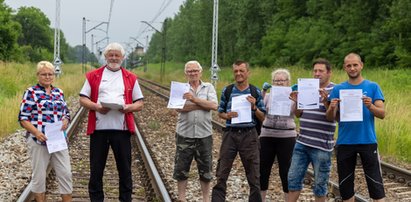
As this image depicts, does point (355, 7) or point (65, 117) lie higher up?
point (355, 7)

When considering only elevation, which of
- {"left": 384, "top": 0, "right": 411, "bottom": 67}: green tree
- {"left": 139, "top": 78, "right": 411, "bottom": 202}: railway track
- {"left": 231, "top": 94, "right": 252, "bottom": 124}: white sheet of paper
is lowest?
{"left": 139, "top": 78, "right": 411, "bottom": 202}: railway track

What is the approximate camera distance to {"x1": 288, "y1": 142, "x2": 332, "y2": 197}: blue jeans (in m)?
6.01

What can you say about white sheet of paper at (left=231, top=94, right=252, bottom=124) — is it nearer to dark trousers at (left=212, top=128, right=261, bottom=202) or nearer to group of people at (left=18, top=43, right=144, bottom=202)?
dark trousers at (left=212, top=128, right=261, bottom=202)

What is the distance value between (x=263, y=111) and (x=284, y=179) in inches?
42.3

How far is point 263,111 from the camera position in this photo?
6254 mm

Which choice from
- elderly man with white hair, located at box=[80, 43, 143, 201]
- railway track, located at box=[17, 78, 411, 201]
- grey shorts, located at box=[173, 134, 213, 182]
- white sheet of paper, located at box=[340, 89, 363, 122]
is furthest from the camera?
railway track, located at box=[17, 78, 411, 201]

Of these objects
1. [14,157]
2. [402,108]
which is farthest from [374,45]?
[14,157]

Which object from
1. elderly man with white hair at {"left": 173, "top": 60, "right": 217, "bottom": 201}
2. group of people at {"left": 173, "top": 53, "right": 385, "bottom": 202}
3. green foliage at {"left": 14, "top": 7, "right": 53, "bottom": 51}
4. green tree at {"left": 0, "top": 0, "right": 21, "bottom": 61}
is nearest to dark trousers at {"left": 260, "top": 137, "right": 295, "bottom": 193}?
group of people at {"left": 173, "top": 53, "right": 385, "bottom": 202}

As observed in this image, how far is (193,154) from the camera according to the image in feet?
22.1

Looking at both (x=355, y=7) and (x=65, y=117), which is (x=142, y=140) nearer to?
(x=65, y=117)

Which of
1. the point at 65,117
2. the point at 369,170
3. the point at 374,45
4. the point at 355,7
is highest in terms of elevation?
the point at 355,7

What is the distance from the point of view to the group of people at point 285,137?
18.5ft

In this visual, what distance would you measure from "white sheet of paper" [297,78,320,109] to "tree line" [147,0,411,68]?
29.7 meters

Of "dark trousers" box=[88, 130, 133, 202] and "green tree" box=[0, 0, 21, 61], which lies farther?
"green tree" box=[0, 0, 21, 61]
